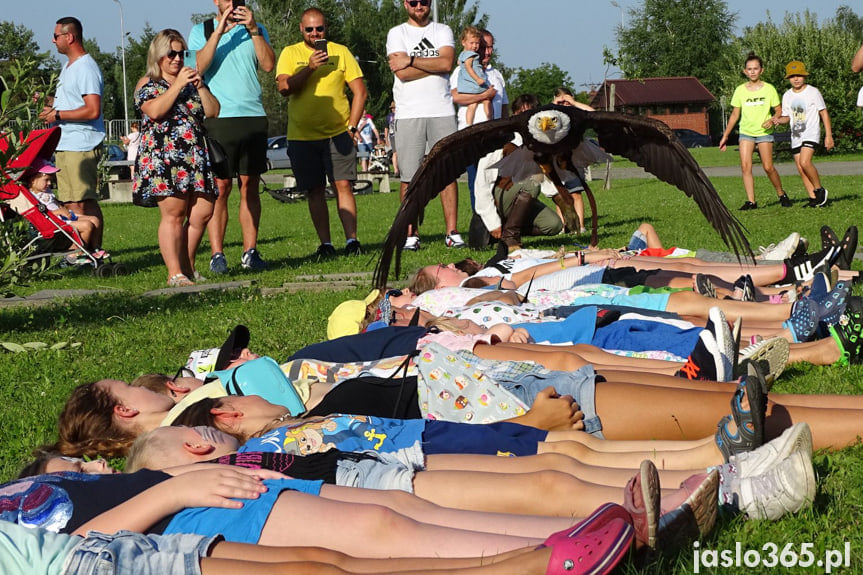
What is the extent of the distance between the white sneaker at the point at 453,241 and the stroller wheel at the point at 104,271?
3.51 metres

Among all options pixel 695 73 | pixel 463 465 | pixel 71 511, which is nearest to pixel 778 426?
pixel 463 465

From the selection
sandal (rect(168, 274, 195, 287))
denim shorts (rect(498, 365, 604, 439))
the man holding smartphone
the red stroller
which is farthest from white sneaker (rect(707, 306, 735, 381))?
the man holding smartphone

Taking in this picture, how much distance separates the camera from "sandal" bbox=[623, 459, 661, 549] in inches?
98.0

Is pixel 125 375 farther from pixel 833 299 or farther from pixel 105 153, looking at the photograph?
pixel 105 153

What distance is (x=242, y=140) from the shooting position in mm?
9289

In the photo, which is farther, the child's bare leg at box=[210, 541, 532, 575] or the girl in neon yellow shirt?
the girl in neon yellow shirt

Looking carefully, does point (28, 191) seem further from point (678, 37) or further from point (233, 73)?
point (678, 37)

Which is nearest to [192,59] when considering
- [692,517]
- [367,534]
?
[367,534]

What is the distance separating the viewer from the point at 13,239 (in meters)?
6.13

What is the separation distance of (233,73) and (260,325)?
3.74 meters

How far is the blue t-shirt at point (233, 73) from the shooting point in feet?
30.2

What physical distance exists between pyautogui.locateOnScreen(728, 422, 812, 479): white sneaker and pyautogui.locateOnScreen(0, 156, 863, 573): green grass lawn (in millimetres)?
164

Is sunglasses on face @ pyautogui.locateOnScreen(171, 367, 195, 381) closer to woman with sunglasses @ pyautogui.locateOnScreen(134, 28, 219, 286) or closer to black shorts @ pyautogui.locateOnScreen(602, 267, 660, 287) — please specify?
black shorts @ pyautogui.locateOnScreen(602, 267, 660, 287)

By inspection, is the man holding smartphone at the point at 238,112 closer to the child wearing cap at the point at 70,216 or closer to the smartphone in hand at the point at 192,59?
the smartphone in hand at the point at 192,59
